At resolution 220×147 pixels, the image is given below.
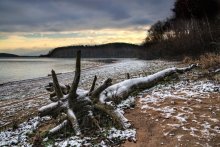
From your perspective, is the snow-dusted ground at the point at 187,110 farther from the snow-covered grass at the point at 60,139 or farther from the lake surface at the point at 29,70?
the lake surface at the point at 29,70

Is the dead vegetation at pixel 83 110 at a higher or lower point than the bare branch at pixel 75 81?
lower

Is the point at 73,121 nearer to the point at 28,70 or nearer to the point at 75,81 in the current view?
the point at 75,81

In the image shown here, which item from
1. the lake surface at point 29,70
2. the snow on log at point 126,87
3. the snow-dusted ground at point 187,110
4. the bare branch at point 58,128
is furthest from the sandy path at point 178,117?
the lake surface at point 29,70

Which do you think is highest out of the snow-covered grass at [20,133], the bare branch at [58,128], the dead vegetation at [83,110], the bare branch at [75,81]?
the bare branch at [75,81]

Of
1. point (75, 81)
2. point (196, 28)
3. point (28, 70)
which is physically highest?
point (196, 28)

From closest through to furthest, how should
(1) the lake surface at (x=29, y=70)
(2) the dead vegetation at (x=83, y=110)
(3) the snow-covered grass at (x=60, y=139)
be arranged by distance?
(3) the snow-covered grass at (x=60, y=139), (2) the dead vegetation at (x=83, y=110), (1) the lake surface at (x=29, y=70)

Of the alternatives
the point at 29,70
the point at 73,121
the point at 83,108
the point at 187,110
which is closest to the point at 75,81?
the point at 83,108

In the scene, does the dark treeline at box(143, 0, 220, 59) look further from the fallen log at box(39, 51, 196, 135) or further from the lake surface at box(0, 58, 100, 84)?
the fallen log at box(39, 51, 196, 135)

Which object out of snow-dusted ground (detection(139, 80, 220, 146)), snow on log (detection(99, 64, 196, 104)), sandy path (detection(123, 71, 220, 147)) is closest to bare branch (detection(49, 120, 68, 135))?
snow on log (detection(99, 64, 196, 104))

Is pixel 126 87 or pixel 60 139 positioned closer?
pixel 60 139

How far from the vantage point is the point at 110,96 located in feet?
33.2

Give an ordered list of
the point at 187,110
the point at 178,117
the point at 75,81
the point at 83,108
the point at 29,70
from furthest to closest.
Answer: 1. the point at 29,70
2. the point at 187,110
3. the point at 83,108
4. the point at 75,81
5. the point at 178,117

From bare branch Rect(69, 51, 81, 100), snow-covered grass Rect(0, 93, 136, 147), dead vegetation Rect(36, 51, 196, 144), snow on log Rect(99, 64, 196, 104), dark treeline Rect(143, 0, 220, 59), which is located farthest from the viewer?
dark treeline Rect(143, 0, 220, 59)

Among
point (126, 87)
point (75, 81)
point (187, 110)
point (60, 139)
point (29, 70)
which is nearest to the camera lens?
point (60, 139)
